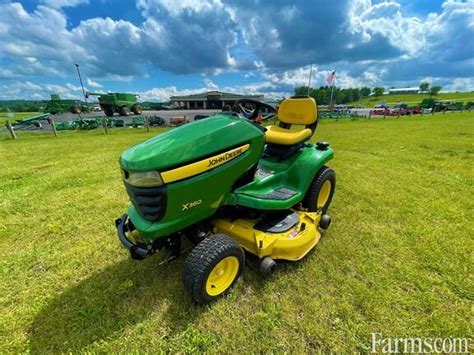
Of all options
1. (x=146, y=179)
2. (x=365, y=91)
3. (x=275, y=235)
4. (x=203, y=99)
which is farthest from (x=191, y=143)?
(x=365, y=91)

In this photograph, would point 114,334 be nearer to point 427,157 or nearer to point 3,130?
point 427,157

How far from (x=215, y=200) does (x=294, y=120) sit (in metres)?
1.92

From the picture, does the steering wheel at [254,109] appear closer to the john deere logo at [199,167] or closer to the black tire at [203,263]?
the john deere logo at [199,167]

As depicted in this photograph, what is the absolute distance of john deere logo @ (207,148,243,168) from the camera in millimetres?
1808

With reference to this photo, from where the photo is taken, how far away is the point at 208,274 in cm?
175

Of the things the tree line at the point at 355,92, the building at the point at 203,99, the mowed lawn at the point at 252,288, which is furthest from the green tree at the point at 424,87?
the mowed lawn at the point at 252,288

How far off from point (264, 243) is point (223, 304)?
57 cm

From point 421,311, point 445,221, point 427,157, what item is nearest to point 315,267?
point 421,311

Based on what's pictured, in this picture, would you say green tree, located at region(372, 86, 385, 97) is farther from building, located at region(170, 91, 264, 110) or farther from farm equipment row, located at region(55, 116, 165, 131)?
farm equipment row, located at region(55, 116, 165, 131)

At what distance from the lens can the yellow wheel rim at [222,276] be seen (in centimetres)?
190

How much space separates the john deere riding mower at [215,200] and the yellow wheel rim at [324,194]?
53 cm

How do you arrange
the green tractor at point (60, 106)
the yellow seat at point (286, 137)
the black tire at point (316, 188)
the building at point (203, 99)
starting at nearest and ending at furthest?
the yellow seat at point (286, 137), the black tire at point (316, 188), the green tractor at point (60, 106), the building at point (203, 99)

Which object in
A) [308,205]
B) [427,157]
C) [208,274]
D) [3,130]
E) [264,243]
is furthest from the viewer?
[3,130]

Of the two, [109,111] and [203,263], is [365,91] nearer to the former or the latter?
[109,111]
